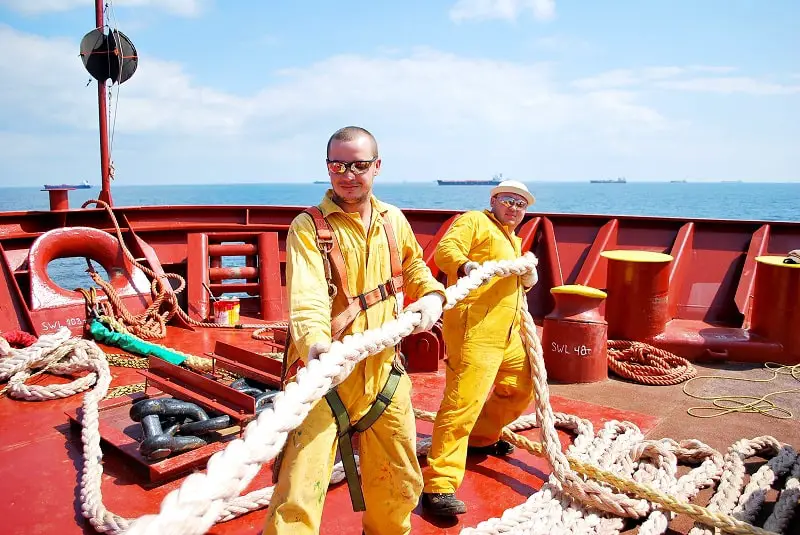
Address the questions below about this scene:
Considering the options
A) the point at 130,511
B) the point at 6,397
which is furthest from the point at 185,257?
the point at 130,511

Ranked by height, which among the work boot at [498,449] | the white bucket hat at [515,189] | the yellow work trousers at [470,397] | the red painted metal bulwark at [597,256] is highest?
the white bucket hat at [515,189]

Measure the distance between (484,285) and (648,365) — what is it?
9.13 feet

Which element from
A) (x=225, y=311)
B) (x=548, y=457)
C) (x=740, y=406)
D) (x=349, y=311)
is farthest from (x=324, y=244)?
(x=225, y=311)

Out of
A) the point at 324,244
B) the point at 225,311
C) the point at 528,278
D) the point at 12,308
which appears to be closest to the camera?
the point at 324,244

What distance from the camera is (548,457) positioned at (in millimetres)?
3361

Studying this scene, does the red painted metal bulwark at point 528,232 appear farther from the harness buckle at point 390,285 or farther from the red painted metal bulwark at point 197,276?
the harness buckle at point 390,285

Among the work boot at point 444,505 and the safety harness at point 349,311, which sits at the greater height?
the safety harness at point 349,311

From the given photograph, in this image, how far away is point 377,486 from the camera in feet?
8.11

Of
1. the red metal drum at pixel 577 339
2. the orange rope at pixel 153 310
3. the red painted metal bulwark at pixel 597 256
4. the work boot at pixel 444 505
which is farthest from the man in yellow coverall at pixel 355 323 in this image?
the red painted metal bulwark at pixel 597 256

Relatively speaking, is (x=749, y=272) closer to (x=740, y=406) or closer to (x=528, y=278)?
(x=740, y=406)

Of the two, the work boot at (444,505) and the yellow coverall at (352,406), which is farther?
the work boot at (444,505)

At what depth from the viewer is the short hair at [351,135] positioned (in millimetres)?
2350

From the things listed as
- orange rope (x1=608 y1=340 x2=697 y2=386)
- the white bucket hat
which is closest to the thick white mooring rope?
the white bucket hat

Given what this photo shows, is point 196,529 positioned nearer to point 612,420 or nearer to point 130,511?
point 130,511
